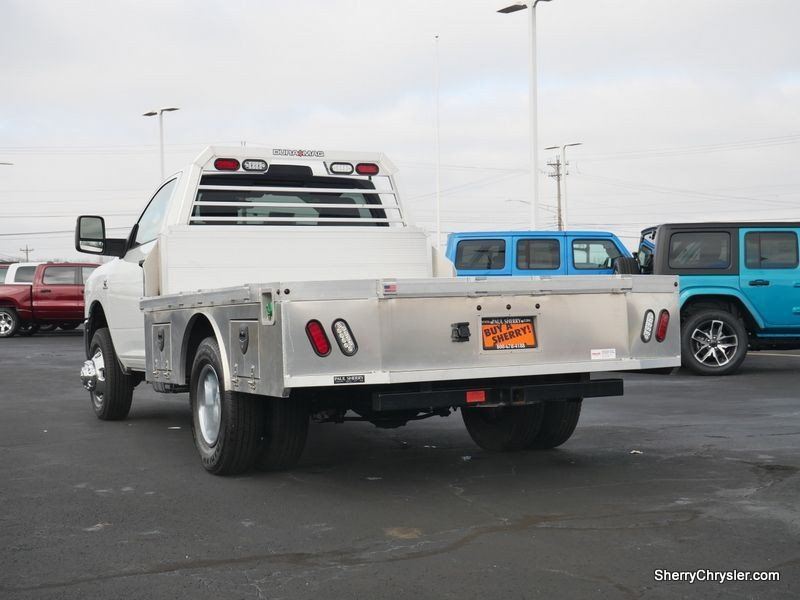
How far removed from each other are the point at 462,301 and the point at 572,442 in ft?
8.29

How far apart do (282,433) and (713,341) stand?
897cm

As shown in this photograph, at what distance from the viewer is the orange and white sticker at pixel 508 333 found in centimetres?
623

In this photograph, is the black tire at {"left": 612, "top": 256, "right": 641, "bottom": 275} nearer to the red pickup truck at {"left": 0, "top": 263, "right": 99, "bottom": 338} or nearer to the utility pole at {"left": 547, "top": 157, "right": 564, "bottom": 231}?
the red pickup truck at {"left": 0, "top": 263, "right": 99, "bottom": 338}

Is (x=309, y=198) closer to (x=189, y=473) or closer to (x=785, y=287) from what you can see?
(x=189, y=473)

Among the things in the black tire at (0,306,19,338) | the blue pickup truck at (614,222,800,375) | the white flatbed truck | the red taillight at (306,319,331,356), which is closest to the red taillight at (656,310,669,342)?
the white flatbed truck

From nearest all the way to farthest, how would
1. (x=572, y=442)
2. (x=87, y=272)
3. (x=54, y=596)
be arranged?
(x=54, y=596) → (x=572, y=442) → (x=87, y=272)

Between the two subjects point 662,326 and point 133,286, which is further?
point 133,286

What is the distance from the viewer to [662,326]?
6793mm

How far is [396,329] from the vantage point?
5.95 m

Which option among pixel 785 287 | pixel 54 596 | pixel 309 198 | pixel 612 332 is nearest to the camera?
pixel 54 596

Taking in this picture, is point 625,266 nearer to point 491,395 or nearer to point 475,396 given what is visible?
point 491,395

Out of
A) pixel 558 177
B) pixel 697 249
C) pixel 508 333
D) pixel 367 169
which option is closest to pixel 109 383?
pixel 367 169

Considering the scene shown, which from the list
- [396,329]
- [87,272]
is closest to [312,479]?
[396,329]

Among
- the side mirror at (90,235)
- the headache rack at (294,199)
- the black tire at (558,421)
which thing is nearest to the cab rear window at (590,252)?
the headache rack at (294,199)
